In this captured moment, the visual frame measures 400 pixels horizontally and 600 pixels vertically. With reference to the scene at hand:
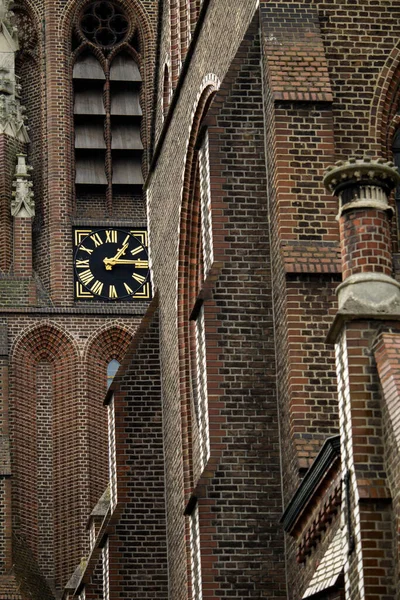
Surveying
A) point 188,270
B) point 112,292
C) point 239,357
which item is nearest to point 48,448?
point 112,292

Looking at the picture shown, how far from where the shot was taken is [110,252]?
44469mm

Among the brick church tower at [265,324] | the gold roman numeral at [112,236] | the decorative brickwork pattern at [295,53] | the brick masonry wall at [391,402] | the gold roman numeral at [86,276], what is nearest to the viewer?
the brick masonry wall at [391,402]

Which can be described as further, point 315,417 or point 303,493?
point 315,417

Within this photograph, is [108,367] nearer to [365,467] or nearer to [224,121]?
[224,121]

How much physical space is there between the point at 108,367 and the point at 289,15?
73.1 ft

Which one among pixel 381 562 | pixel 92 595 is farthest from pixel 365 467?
pixel 92 595

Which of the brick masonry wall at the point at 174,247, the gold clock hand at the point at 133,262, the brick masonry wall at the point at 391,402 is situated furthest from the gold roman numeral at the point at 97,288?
the brick masonry wall at the point at 391,402

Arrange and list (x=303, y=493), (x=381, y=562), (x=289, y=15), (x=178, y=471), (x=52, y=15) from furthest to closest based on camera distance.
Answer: (x=52, y=15), (x=178, y=471), (x=289, y=15), (x=303, y=493), (x=381, y=562)

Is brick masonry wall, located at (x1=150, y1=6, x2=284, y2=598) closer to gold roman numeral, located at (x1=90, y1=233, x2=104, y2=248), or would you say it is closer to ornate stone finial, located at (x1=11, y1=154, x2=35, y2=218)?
gold roman numeral, located at (x1=90, y1=233, x2=104, y2=248)

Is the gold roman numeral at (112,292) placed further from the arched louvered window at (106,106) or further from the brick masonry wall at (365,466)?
the brick masonry wall at (365,466)

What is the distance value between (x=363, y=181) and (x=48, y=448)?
27.2 metres

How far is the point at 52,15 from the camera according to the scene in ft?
150

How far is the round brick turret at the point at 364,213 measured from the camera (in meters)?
16.6

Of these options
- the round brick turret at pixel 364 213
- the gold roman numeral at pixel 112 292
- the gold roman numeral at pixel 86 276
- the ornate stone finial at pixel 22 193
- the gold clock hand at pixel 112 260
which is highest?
the ornate stone finial at pixel 22 193
